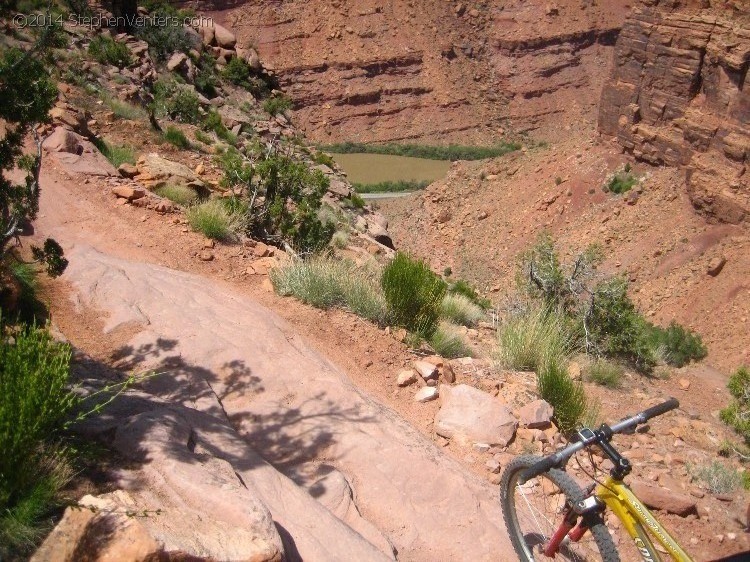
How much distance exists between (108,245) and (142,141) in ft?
16.2

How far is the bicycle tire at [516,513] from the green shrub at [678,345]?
10.1 m

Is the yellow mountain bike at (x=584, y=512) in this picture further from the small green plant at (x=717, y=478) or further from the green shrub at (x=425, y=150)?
the green shrub at (x=425, y=150)

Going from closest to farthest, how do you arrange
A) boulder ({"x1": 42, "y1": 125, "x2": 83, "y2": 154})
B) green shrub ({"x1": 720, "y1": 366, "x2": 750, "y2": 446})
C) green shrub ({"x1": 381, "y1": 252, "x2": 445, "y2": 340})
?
green shrub ({"x1": 381, "y1": 252, "x2": 445, "y2": 340})
green shrub ({"x1": 720, "y1": 366, "x2": 750, "y2": 446})
boulder ({"x1": 42, "y1": 125, "x2": 83, "y2": 154})

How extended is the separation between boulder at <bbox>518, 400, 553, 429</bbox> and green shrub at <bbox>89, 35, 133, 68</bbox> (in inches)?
525

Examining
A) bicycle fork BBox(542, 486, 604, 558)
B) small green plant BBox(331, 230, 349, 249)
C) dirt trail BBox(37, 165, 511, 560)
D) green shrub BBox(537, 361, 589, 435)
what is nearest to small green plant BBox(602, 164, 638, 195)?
small green plant BBox(331, 230, 349, 249)

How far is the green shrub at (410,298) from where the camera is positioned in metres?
7.06

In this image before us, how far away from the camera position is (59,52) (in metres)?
14.4

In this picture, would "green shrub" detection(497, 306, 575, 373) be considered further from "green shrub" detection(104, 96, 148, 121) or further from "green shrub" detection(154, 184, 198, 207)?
"green shrub" detection(104, 96, 148, 121)

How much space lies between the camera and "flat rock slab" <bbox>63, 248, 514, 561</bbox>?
4.26 metres

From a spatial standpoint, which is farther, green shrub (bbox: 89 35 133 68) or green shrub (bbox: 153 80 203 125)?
green shrub (bbox: 89 35 133 68)

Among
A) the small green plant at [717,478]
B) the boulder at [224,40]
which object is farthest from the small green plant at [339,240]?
the boulder at [224,40]

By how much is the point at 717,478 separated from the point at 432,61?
5665 cm

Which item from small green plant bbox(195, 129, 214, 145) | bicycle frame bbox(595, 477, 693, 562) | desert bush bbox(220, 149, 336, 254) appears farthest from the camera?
small green plant bbox(195, 129, 214, 145)

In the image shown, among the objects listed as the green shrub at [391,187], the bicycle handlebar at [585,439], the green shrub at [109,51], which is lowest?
the green shrub at [391,187]
